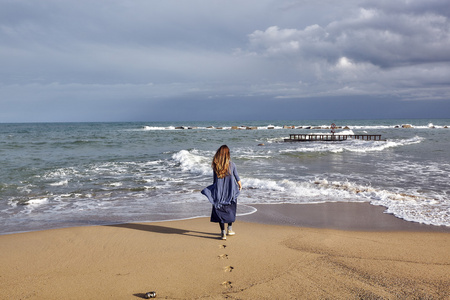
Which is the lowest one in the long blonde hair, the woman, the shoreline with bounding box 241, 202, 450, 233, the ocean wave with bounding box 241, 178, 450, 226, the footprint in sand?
the shoreline with bounding box 241, 202, 450, 233

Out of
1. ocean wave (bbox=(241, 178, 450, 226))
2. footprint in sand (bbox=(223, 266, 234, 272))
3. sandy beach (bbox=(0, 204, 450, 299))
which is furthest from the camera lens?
ocean wave (bbox=(241, 178, 450, 226))

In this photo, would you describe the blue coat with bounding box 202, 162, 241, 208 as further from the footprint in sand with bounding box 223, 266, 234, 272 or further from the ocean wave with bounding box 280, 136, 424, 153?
the ocean wave with bounding box 280, 136, 424, 153

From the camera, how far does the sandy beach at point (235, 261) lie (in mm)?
3852

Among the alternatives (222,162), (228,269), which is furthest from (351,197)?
(228,269)

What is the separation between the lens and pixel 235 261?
185 inches

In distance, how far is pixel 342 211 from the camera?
771cm

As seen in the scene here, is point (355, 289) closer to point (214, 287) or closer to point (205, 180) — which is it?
point (214, 287)

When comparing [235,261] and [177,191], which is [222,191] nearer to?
[235,261]

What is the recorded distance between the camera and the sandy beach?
12.6 ft

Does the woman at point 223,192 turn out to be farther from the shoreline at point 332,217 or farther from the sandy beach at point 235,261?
the shoreline at point 332,217

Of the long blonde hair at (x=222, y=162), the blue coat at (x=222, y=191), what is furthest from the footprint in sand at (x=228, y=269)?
the long blonde hair at (x=222, y=162)

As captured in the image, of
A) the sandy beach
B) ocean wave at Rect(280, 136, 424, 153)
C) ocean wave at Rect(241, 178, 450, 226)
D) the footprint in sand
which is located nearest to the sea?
ocean wave at Rect(241, 178, 450, 226)

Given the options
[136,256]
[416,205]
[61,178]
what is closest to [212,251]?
[136,256]

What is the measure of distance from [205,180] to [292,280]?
28.5ft
